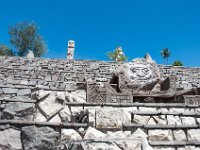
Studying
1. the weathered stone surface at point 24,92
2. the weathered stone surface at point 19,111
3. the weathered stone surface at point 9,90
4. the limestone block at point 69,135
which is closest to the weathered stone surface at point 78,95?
Answer: the weathered stone surface at point 24,92

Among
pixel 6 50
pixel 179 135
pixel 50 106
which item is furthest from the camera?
pixel 6 50

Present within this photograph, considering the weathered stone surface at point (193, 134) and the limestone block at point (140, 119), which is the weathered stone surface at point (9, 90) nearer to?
the limestone block at point (140, 119)

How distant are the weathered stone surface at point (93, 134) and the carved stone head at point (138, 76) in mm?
3454

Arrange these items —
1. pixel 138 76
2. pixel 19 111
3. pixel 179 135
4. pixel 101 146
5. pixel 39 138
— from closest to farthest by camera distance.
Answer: pixel 101 146, pixel 39 138, pixel 179 135, pixel 19 111, pixel 138 76

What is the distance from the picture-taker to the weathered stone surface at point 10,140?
13.5 feet

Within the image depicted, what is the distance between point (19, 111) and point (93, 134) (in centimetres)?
117

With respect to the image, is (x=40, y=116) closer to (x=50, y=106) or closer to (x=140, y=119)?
(x=50, y=106)

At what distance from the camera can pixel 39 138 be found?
416 centimetres

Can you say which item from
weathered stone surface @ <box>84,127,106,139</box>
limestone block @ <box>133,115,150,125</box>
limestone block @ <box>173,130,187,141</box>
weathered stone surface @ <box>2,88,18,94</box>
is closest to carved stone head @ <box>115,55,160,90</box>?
weathered stone surface @ <box>2,88,18,94</box>

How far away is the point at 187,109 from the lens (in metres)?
5.29

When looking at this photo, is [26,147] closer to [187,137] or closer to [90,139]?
[90,139]

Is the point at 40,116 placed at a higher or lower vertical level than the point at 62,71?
lower

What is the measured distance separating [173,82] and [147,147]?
165 inches

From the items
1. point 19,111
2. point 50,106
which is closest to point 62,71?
point 50,106
